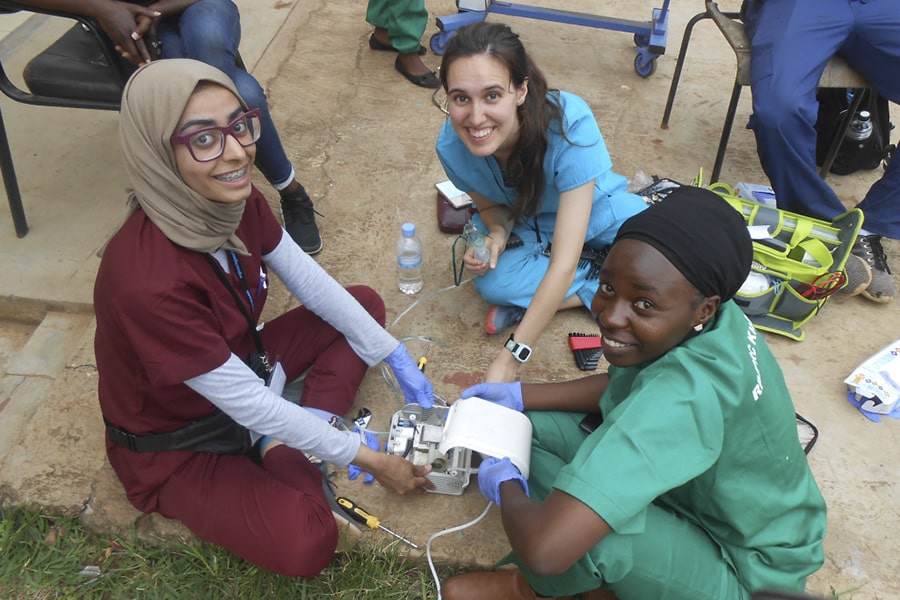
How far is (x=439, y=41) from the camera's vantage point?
4238 millimetres

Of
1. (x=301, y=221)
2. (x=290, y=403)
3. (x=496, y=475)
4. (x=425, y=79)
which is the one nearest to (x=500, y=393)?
(x=496, y=475)

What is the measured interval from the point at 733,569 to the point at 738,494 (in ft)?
0.79

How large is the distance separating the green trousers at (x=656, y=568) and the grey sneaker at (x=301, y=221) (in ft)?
5.67

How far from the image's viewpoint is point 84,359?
2412 millimetres

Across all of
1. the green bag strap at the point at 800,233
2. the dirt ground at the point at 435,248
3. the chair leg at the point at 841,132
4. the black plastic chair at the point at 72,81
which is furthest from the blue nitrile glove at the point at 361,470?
the chair leg at the point at 841,132

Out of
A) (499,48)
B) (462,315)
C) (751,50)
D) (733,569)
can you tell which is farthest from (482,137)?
(751,50)

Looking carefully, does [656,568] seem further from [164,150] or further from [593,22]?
[593,22]

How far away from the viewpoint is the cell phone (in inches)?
78.3

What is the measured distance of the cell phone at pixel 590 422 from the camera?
1989mm

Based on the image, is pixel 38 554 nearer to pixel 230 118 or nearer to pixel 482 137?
pixel 230 118

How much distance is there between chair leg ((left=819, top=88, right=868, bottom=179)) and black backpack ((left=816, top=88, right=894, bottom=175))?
70 millimetres

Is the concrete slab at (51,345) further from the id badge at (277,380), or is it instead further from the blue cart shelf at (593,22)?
the blue cart shelf at (593,22)

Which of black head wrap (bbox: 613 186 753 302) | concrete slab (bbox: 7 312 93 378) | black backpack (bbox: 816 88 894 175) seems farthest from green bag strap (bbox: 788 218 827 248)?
concrete slab (bbox: 7 312 93 378)

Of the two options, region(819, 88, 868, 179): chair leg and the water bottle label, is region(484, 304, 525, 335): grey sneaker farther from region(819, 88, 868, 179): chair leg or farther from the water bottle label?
region(819, 88, 868, 179): chair leg
